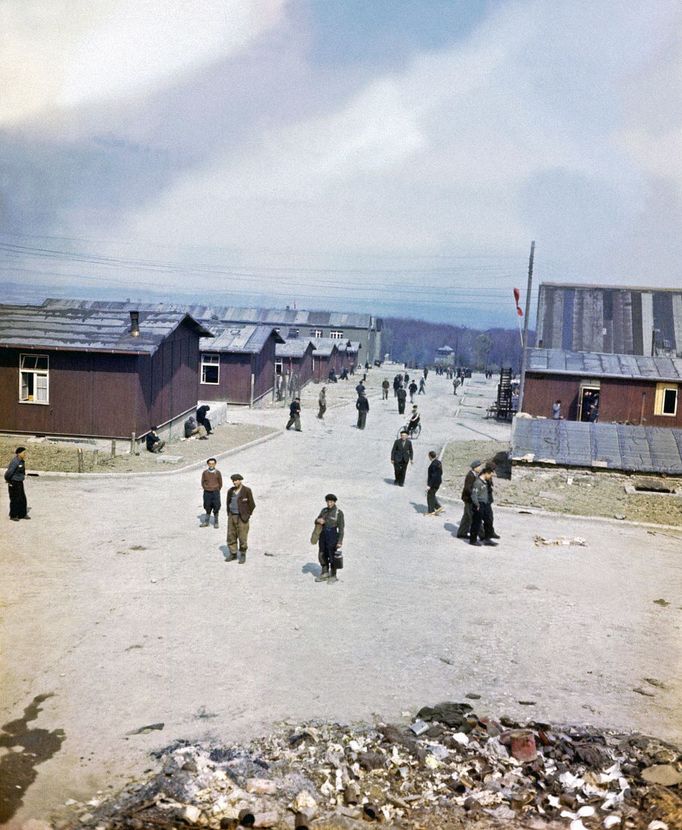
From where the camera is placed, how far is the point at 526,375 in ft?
124

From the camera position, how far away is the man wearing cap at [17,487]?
15602mm

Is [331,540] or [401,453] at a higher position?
[401,453]

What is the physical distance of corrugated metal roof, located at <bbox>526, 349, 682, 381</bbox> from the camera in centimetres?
3638

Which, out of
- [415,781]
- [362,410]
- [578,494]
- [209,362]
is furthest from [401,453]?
[209,362]

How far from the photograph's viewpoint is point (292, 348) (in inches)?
2224

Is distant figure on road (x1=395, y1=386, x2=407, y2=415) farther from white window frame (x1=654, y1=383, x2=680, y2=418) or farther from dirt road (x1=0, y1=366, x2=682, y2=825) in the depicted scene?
dirt road (x1=0, y1=366, x2=682, y2=825)

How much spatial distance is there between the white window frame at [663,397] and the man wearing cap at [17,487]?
2977 cm

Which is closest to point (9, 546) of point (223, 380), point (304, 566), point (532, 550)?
point (304, 566)

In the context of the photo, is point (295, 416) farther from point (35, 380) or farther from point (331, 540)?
point (331, 540)

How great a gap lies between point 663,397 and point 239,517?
28324 millimetres

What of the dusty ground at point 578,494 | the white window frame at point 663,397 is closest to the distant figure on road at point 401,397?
the white window frame at point 663,397

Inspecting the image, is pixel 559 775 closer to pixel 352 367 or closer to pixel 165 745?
pixel 165 745

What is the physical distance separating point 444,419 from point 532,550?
26222mm

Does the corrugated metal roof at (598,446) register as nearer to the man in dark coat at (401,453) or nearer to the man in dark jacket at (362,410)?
the man in dark coat at (401,453)
